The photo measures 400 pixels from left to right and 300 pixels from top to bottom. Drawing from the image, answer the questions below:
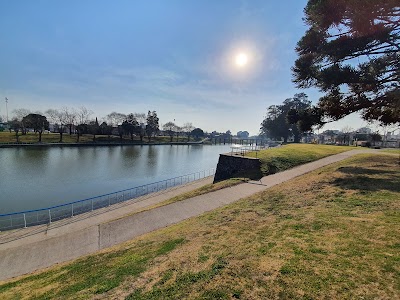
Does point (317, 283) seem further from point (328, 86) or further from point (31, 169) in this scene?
point (31, 169)

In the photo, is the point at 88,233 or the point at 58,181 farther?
the point at 58,181

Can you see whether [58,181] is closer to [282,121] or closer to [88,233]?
[88,233]

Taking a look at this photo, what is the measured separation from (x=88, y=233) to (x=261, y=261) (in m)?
8.97

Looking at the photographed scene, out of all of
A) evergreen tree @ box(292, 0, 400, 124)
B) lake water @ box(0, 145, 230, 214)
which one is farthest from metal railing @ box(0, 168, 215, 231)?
evergreen tree @ box(292, 0, 400, 124)

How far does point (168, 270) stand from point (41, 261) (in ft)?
21.0

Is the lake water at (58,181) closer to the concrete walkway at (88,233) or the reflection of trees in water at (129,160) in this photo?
A: the reflection of trees in water at (129,160)

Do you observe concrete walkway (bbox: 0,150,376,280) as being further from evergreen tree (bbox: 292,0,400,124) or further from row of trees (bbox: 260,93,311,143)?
row of trees (bbox: 260,93,311,143)

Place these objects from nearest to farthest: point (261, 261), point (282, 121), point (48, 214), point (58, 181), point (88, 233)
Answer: point (261, 261) < point (88, 233) < point (48, 214) < point (58, 181) < point (282, 121)

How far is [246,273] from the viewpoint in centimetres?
477

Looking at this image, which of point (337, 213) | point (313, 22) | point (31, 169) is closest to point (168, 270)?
point (337, 213)

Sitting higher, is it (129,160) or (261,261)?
(261,261)

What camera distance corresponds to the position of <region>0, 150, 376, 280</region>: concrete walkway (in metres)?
9.11

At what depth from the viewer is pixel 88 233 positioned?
11.2 meters

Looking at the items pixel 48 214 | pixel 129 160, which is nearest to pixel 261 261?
pixel 48 214
